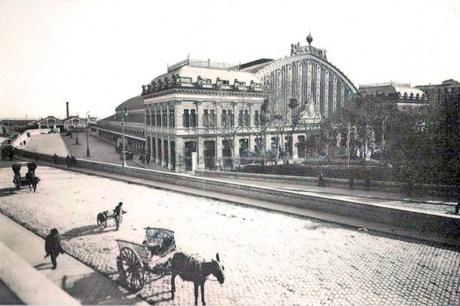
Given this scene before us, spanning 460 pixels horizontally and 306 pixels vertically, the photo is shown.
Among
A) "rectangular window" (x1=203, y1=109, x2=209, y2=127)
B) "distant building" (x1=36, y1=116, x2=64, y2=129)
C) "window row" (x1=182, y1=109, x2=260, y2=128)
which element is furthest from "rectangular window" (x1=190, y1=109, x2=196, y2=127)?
"distant building" (x1=36, y1=116, x2=64, y2=129)

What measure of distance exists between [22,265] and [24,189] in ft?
34.3

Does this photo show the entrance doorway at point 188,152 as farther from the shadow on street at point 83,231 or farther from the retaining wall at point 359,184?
the shadow on street at point 83,231

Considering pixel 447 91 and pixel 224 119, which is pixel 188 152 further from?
pixel 447 91

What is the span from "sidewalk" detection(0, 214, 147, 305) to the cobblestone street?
0.41 metres

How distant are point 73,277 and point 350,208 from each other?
10460mm

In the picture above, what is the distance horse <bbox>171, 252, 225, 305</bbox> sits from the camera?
24.7 feet

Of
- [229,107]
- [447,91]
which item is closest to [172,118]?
[229,107]

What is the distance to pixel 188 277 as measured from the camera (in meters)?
7.65

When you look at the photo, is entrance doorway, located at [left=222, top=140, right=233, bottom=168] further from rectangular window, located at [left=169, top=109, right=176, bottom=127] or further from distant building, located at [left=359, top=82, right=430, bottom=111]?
distant building, located at [left=359, top=82, right=430, bottom=111]

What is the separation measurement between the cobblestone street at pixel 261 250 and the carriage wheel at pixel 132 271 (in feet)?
1.00

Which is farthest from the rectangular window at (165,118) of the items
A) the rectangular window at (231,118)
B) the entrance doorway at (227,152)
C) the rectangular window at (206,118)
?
the rectangular window at (231,118)

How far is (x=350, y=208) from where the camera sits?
1359cm

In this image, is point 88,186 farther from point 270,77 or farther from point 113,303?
point 270,77

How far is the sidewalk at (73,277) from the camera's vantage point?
7707 mm
